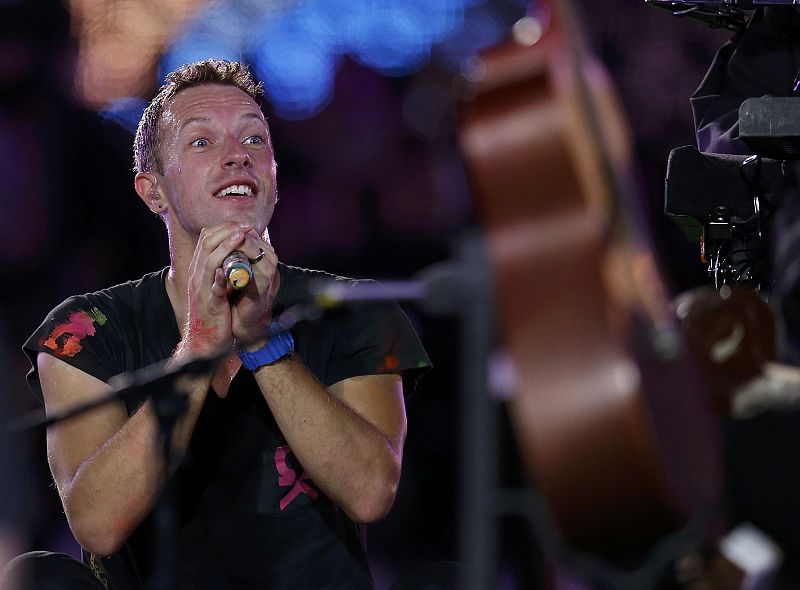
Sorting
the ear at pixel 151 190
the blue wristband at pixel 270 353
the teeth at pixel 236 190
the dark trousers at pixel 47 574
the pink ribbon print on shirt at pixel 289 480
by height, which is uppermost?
the ear at pixel 151 190

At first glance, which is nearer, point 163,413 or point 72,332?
point 163,413

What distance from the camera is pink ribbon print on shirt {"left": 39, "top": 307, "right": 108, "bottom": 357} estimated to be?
211 centimetres

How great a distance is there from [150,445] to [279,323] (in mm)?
648

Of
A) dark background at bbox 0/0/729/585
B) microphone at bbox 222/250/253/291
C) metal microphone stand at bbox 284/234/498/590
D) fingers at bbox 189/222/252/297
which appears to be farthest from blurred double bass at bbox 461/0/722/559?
dark background at bbox 0/0/729/585

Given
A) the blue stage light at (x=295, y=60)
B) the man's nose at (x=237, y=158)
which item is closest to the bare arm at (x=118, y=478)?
the man's nose at (x=237, y=158)

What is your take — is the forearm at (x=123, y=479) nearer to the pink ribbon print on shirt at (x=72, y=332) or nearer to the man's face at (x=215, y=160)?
the pink ribbon print on shirt at (x=72, y=332)

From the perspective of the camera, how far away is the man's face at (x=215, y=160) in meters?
2.19

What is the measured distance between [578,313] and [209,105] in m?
1.39

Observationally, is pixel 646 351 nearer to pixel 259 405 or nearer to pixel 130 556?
pixel 259 405

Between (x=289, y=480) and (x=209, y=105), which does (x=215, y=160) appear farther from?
(x=289, y=480)

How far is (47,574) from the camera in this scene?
5.96 ft

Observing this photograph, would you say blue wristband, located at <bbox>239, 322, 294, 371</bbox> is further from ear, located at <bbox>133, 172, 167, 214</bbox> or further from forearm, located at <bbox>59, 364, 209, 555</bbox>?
ear, located at <bbox>133, 172, 167, 214</bbox>

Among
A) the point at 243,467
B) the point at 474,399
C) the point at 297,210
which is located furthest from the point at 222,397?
the point at 297,210

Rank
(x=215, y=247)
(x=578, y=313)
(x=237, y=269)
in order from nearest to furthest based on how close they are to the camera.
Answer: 1. (x=578, y=313)
2. (x=237, y=269)
3. (x=215, y=247)
